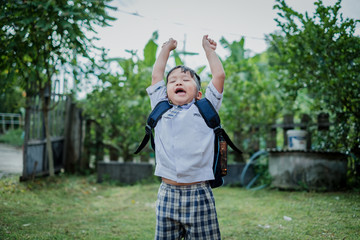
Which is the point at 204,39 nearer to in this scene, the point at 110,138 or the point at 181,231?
the point at 181,231

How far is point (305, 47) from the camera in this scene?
465cm

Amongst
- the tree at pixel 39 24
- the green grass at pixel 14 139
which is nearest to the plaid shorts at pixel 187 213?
the tree at pixel 39 24

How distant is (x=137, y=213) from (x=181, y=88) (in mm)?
2509

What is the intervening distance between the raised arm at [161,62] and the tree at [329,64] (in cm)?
276

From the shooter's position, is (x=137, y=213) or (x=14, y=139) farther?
(x=14, y=139)

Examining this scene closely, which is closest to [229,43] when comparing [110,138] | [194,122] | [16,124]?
[110,138]

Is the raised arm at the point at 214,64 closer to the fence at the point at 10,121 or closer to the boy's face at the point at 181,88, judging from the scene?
the boy's face at the point at 181,88

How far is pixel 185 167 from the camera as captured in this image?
6.35 ft

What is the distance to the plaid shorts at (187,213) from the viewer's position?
193 centimetres

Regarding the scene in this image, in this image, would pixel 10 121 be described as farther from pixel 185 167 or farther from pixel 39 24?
pixel 185 167

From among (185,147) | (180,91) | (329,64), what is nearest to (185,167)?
(185,147)

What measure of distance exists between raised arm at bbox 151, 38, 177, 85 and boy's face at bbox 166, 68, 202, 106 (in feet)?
0.52

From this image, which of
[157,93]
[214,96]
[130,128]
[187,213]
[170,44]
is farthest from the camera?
[130,128]

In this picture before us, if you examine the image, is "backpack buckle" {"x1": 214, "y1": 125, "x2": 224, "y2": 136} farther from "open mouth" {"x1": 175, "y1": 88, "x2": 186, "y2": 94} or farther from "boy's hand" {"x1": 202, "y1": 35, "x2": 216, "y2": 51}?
"boy's hand" {"x1": 202, "y1": 35, "x2": 216, "y2": 51}
